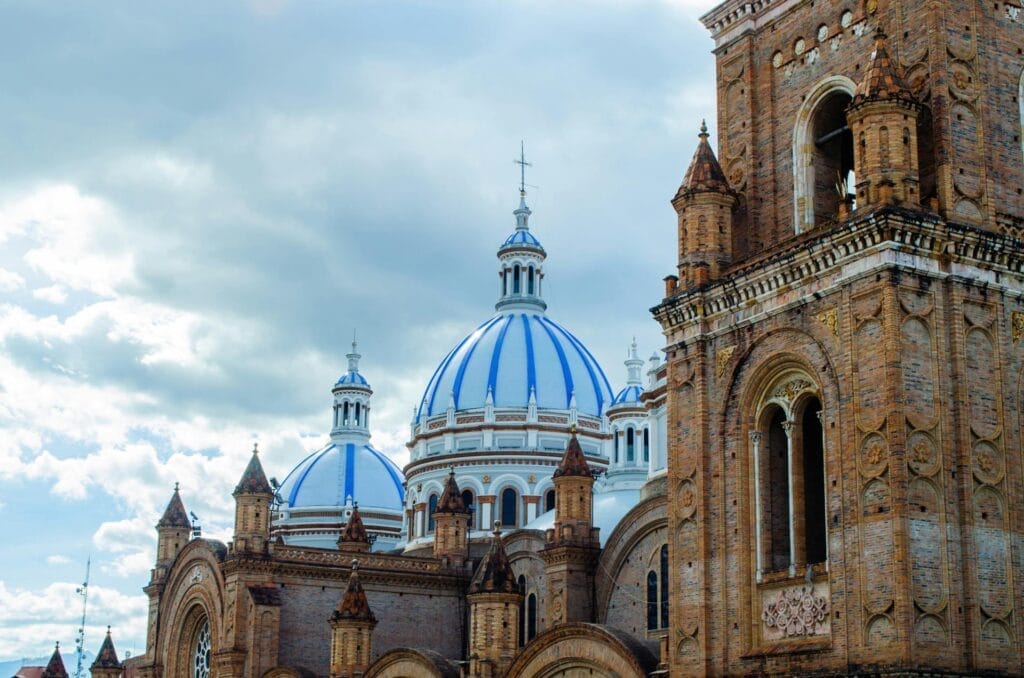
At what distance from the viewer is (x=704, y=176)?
29641mm

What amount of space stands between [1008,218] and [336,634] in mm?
24164

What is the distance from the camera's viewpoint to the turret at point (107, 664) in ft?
203

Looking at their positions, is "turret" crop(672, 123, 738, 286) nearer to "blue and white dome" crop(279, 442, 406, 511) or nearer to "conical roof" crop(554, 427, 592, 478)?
"conical roof" crop(554, 427, 592, 478)

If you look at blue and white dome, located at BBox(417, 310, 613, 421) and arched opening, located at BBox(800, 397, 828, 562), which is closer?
arched opening, located at BBox(800, 397, 828, 562)

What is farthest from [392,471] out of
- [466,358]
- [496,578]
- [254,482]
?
[496,578]

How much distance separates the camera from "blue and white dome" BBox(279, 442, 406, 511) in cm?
7712

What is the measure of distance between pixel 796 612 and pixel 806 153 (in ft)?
30.0

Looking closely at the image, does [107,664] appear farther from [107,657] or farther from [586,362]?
[586,362]

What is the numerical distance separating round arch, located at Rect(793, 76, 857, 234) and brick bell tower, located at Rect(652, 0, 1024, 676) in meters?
0.04

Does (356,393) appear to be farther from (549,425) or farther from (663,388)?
(663,388)

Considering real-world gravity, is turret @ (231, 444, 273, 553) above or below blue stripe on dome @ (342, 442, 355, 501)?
below

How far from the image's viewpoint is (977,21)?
2672cm

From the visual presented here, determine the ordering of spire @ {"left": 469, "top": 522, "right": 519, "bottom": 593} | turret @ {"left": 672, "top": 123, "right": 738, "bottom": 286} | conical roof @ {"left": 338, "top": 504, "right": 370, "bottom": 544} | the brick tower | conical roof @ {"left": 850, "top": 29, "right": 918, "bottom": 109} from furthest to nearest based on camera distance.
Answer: conical roof @ {"left": 338, "top": 504, "right": 370, "bottom": 544} < the brick tower < spire @ {"left": 469, "top": 522, "right": 519, "bottom": 593} < turret @ {"left": 672, "top": 123, "right": 738, "bottom": 286} < conical roof @ {"left": 850, "top": 29, "right": 918, "bottom": 109}

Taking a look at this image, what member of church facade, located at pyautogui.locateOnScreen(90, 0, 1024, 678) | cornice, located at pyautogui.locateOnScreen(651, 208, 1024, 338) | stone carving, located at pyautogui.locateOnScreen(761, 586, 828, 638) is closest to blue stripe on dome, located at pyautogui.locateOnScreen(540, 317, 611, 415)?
church facade, located at pyautogui.locateOnScreen(90, 0, 1024, 678)
